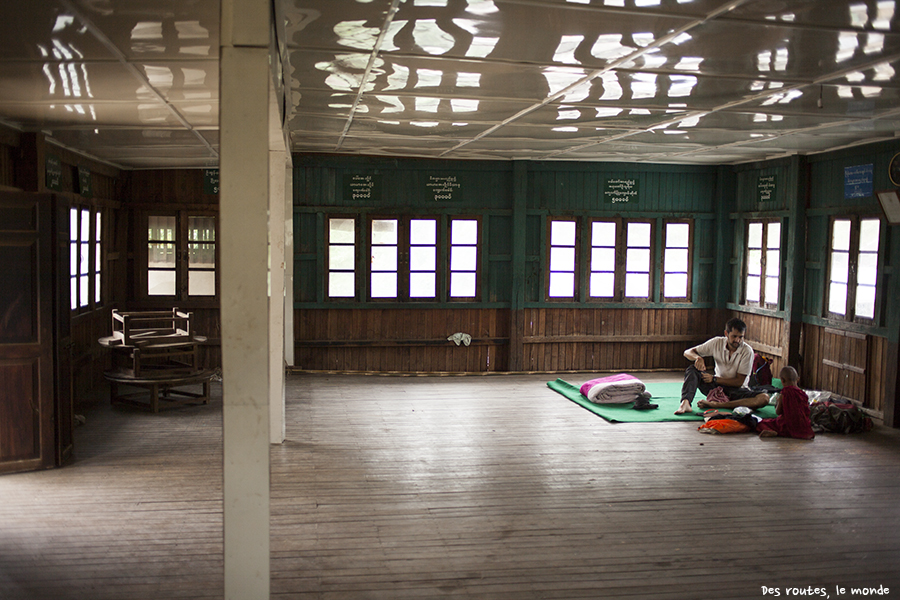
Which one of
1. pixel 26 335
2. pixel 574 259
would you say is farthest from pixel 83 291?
pixel 574 259

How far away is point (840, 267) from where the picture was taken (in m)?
9.52

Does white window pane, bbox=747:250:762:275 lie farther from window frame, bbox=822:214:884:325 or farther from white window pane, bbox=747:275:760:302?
window frame, bbox=822:214:884:325

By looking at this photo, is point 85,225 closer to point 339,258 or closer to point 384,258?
point 339,258

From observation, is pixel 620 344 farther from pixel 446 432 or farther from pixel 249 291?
pixel 249 291

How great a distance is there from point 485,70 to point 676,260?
25.0ft

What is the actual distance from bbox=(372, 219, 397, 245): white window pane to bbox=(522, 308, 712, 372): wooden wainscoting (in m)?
2.42

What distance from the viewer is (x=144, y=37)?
4.35 meters

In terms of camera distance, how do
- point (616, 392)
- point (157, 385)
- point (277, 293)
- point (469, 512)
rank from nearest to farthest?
point (469, 512)
point (277, 293)
point (157, 385)
point (616, 392)

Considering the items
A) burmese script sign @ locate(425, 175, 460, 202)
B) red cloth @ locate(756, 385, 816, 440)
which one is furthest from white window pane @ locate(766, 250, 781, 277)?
burmese script sign @ locate(425, 175, 460, 202)

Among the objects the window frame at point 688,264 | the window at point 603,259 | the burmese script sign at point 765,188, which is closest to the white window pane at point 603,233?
the window at point 603,259

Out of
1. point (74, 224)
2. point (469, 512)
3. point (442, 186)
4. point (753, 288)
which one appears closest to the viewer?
point (469, 512)

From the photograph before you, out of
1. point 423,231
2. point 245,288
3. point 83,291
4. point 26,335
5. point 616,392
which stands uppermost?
point 423,231

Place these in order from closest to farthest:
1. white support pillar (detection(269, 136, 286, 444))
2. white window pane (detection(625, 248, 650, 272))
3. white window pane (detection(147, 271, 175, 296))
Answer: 1. white support pillar (detection(269, 136, 286, 444))
2. white window pane (detection(147, 271, 175, 296))
3. white window pane (detection(625, 248, 650, 272))

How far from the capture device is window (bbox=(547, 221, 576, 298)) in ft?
38.9
